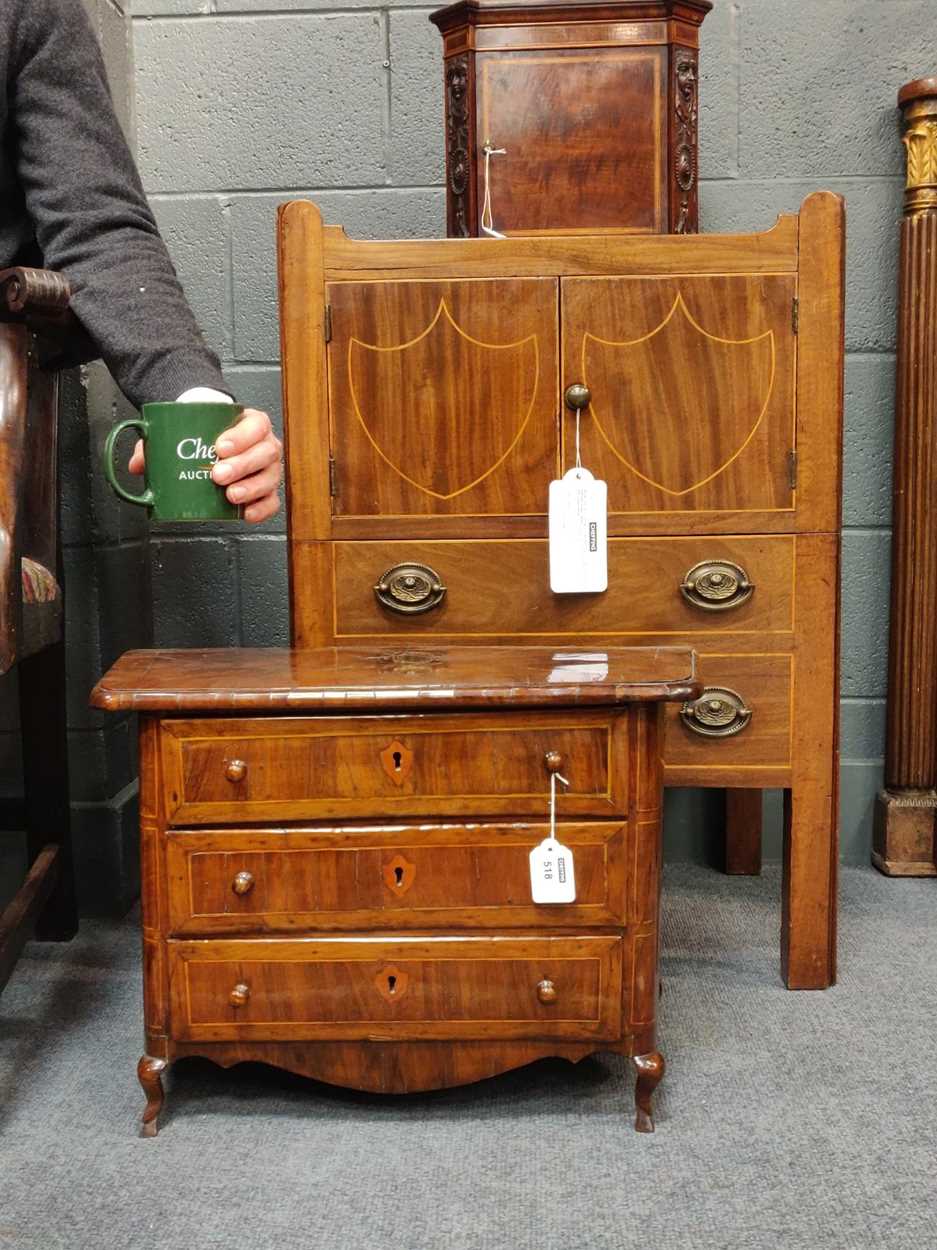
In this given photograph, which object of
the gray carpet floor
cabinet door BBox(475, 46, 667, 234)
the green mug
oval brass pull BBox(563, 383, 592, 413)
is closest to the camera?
the gray carpet floor

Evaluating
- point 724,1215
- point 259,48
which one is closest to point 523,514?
point 724,1215

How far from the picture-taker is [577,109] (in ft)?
5.38

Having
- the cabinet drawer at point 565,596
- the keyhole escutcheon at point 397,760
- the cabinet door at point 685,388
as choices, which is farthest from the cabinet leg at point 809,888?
the keyhole escutcheon at point 397,760

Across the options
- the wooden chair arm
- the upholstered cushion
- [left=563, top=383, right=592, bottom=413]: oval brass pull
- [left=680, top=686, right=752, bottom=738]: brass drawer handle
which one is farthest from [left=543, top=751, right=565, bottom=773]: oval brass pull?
the wooden chair arm

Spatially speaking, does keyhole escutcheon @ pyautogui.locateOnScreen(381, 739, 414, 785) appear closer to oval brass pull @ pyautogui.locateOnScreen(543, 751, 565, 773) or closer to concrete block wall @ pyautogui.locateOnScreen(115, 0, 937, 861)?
oval brass pull @ pyautogui.locateOnScreen(543, 751, 565, 773)

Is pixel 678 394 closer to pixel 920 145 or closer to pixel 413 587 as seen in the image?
pixel 413 587

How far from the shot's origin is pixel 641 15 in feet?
5.31

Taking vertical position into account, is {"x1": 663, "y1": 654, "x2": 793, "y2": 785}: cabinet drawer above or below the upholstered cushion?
below

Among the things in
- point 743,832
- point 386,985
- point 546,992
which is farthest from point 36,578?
point 743,832

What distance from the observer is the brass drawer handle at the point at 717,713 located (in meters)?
1.57

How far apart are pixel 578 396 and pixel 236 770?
0.62m

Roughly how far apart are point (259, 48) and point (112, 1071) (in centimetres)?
162

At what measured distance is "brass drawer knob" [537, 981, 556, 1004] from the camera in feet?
4.15

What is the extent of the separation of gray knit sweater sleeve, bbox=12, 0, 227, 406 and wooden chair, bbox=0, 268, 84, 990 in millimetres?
86
